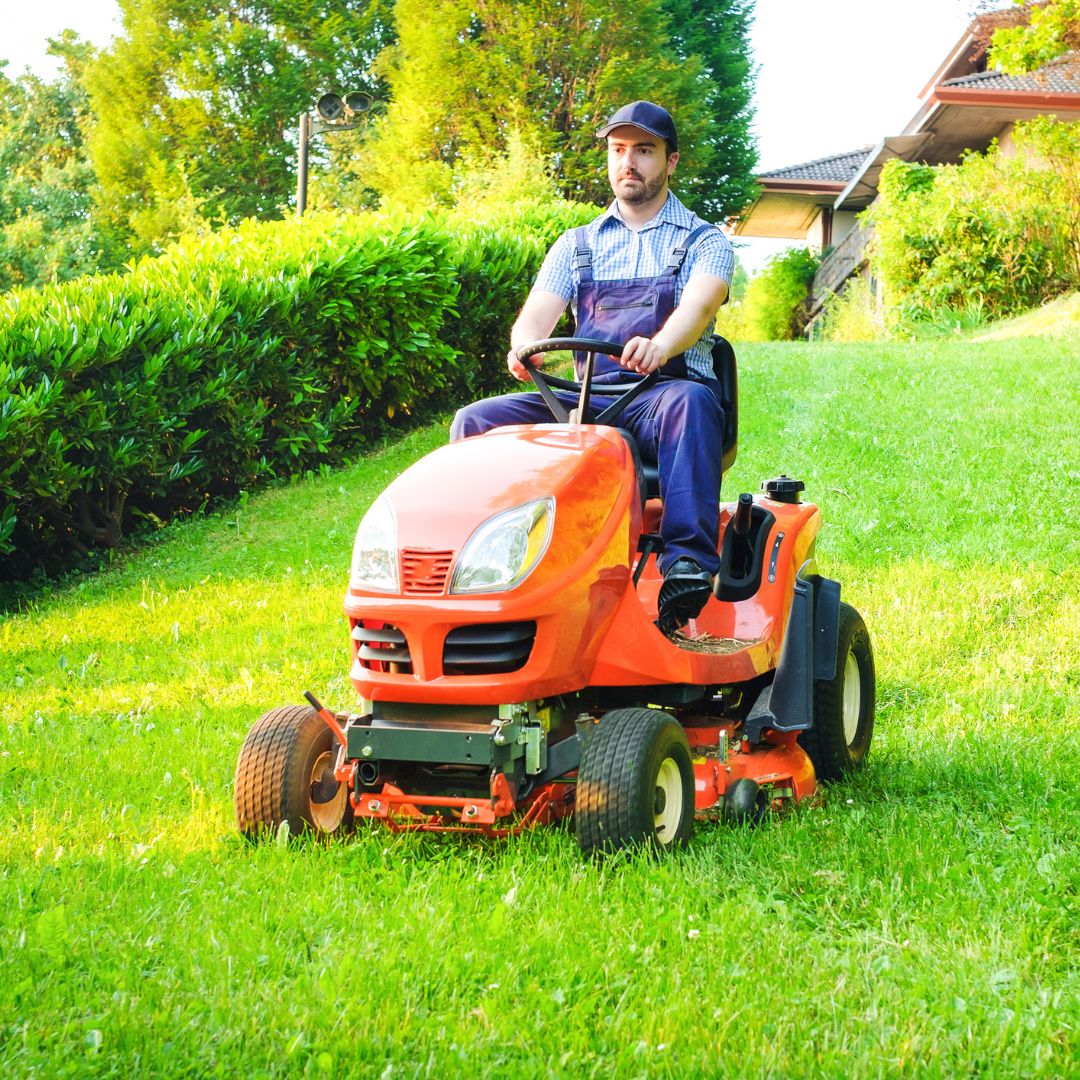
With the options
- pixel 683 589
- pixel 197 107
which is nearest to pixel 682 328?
pixel 683 589

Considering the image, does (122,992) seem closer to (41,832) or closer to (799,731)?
(41,832)

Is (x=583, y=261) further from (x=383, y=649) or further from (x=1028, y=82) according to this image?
(x=1028, y=82)

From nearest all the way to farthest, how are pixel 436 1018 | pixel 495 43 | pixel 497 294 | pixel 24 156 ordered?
1. pixel 436 1018
2. pixel 497 294
3. pixel 495 43
4. pixel 24 156

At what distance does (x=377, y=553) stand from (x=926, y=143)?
28.8 m

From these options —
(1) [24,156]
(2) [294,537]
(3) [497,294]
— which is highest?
(1) [24,156]

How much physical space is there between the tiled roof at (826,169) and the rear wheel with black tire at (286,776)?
39.2 metres

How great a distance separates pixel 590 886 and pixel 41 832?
171 centimetres

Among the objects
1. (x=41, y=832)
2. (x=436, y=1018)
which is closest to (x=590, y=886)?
(x=436, y=1018)

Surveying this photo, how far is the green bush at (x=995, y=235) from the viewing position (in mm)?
20875

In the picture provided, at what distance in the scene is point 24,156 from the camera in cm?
4778

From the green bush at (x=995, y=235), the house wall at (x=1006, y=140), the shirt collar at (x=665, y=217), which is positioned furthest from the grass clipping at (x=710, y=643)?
the house wall at (x=1006, y=140)

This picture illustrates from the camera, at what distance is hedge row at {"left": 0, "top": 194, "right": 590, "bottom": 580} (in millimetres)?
8797

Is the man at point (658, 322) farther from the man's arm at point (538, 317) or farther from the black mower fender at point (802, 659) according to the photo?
the black mower fender at point (802, 659)

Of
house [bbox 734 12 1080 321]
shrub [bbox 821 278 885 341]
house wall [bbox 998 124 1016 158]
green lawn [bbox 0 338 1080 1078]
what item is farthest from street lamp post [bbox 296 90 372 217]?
house wall [bbox 998 124 1016 158]
